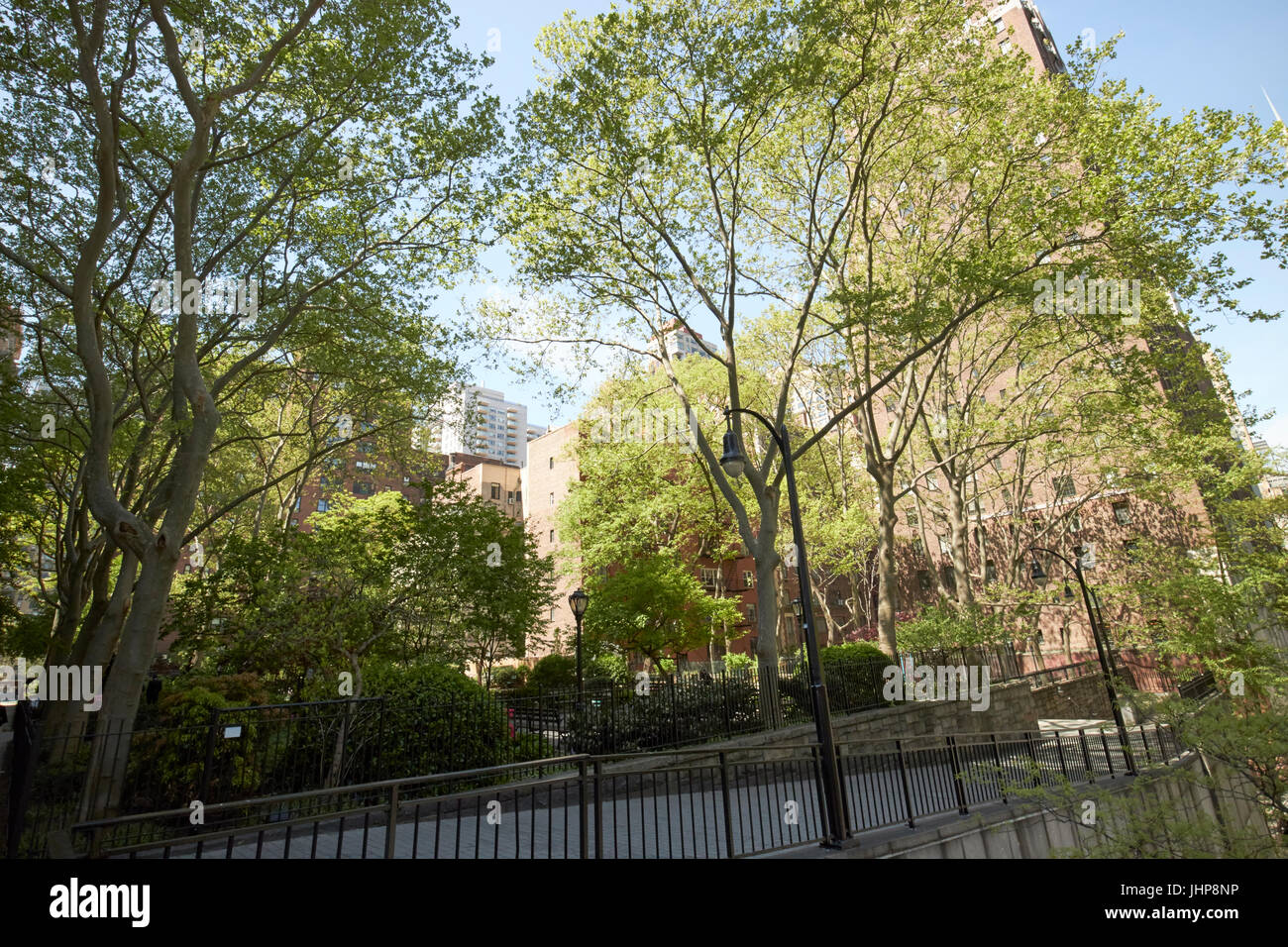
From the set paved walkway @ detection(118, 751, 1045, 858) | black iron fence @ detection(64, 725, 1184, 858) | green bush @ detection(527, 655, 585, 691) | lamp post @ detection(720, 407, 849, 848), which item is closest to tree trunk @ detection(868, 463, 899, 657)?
black iron fence @ detection(64, 725, 1184, 858)

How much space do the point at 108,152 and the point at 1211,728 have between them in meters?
16.3

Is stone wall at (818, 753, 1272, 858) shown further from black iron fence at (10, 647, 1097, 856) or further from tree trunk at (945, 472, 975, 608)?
tree trunk at (945, 472, 975, 608)

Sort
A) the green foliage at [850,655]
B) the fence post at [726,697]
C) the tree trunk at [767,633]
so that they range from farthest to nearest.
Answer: the green foliage at [850,655], the tree trunk at [767,633], the fence post at [726,697]

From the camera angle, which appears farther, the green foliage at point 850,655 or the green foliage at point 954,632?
the green foliage at point 954,632

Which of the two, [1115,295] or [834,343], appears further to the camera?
[834,343]

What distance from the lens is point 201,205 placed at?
15.0 metres

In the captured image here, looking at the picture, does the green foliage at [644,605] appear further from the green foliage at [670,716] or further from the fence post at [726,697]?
the fence post at [726,697]

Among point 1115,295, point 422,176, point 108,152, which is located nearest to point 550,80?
point 422,176

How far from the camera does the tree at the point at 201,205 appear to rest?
30.9 feet

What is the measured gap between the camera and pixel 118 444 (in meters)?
16.7

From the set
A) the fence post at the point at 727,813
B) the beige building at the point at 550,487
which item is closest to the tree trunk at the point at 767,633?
the fence post at the point at 727,813

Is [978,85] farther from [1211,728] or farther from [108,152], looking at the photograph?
[108,152]

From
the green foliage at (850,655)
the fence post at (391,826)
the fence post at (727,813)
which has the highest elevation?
the green foliage at (850,655)

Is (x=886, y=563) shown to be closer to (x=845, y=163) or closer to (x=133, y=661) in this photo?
(x=845, y=163)
